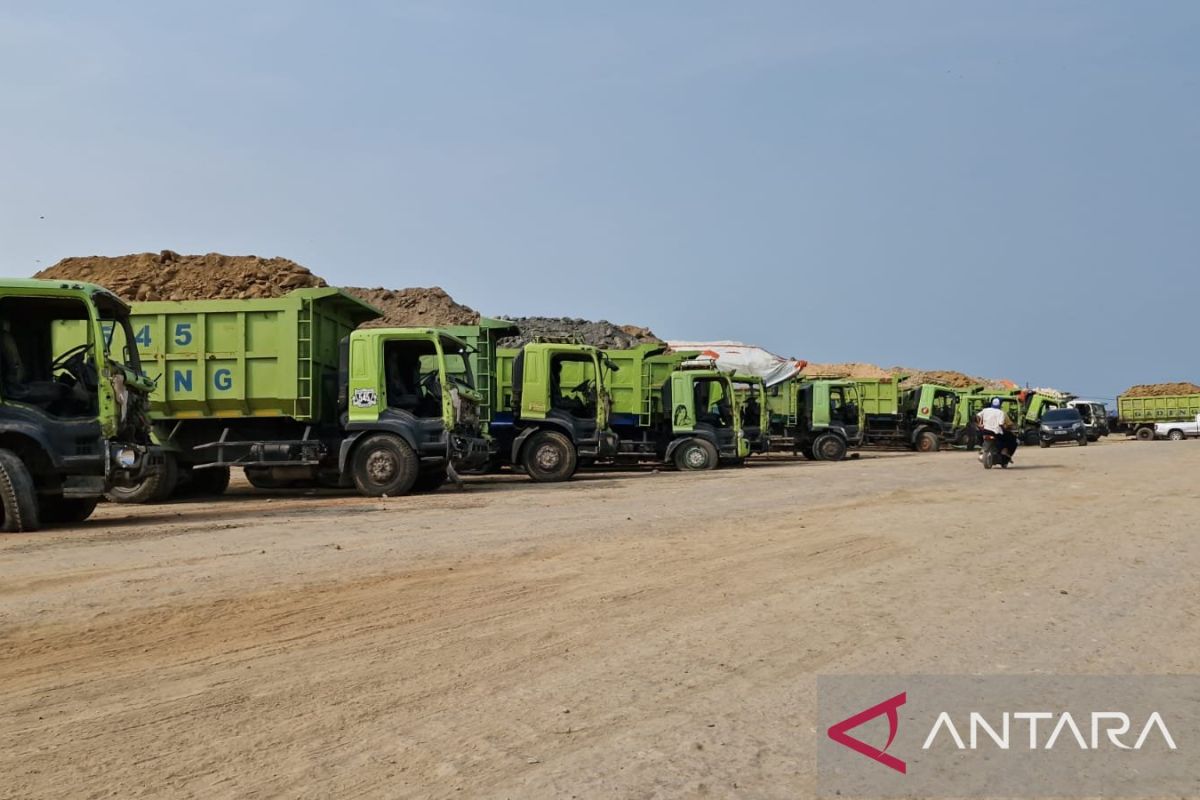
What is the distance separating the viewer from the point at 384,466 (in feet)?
46.0

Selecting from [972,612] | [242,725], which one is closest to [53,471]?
[242,725]

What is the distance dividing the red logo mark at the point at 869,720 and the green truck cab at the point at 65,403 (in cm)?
845

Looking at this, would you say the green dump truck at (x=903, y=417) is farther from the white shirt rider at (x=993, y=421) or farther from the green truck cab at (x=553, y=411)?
the green truck cab at (x=553, y=411)

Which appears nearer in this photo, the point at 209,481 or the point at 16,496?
the point at 16,496

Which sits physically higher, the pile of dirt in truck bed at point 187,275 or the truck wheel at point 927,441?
the pile of dirt in truck bed at point 187,275

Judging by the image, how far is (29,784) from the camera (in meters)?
3.21

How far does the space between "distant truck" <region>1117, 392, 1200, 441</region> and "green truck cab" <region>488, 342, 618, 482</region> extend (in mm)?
39833

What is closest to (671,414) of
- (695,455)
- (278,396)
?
(695,455)

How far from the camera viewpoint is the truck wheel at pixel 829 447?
1077 inches

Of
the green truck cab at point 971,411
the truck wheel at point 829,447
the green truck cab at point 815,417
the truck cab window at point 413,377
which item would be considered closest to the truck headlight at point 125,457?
the truck cab window at point 413,377

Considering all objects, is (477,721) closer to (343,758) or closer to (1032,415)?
(343,758)

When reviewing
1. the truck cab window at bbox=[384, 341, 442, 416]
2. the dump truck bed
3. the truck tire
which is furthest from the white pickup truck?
the truck tire

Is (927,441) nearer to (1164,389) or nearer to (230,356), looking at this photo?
(230,356)

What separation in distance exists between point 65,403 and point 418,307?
27388 mm
